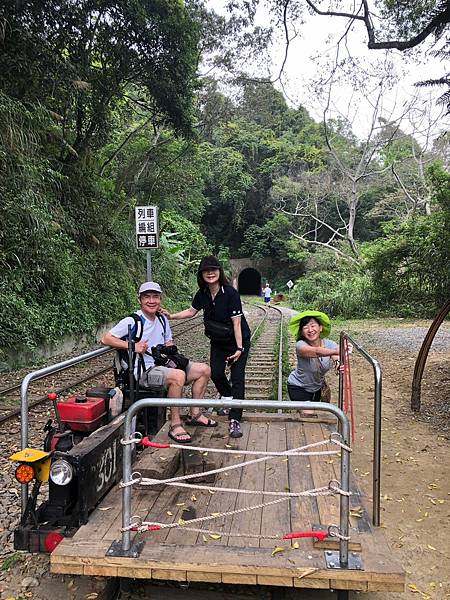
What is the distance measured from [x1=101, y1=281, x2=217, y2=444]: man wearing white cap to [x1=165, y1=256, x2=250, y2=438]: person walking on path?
25 cm

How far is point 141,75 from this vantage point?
1734cm

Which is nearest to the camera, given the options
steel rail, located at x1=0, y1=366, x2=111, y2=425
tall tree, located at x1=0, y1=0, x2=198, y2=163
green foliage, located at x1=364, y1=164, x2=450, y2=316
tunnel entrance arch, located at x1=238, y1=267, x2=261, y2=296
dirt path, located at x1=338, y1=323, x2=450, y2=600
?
dirt path, located at x1=338, y1=323, x2=450, y2=600

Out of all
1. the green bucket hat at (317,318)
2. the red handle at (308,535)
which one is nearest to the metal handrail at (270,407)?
the red handle at (308,535)

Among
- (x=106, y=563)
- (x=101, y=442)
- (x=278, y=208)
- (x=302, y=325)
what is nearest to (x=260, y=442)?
(x=302, y=325)

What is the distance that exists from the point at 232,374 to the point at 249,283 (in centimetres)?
4749

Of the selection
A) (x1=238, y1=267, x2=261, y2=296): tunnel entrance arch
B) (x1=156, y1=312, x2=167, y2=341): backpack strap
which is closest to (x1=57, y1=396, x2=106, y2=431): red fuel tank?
(x1=156, y1=312, x2=167, y2=341): backpack strap

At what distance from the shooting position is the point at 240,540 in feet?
9.37

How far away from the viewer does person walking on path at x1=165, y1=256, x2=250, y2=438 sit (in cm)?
470

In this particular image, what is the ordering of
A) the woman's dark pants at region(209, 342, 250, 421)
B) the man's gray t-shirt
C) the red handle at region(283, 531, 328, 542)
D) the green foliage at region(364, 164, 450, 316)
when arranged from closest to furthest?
the red handle at region(283, 531, 328, 542) → the woman's dark pants at region(209, 342, 250, 421) → the man's gray t-shirt → the green foliage at region(364, 164, 450, 316)

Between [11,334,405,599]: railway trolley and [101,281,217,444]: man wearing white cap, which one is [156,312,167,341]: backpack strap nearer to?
[101,281,217,444]: man wearing white cap

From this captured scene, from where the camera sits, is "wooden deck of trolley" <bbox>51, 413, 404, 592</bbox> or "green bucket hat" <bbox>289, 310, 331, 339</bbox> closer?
"wooden deck of trolley" <bbox>51, 413, 404, 592</bbox>

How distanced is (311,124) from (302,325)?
48.5 m

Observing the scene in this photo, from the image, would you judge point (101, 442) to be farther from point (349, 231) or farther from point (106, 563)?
point (349, 231)

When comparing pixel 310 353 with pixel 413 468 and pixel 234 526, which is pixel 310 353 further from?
pixel 234 526
